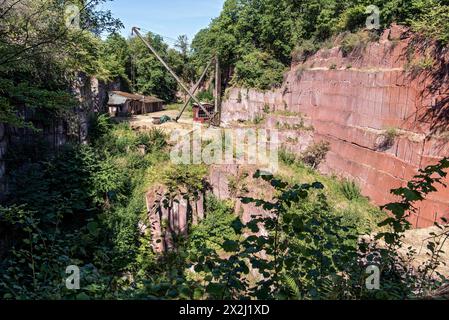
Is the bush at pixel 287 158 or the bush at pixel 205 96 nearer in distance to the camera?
the bush at pixel 287 158

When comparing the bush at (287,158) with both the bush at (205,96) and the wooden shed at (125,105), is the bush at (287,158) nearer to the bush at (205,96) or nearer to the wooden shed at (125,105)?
the wooden shed at (125,105)

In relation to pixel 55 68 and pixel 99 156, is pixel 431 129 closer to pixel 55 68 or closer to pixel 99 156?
pixel 99 156

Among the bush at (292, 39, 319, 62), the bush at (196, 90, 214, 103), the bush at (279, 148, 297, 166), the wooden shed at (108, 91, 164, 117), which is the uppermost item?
the bush at (292, 39, 319, 62)

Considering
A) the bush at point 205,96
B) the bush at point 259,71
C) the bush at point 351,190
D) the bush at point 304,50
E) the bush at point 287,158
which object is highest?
the bush at point 304,50

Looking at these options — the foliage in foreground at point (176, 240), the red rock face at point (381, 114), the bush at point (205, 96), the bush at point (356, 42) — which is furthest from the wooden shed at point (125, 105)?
the bush at point (356, 42)

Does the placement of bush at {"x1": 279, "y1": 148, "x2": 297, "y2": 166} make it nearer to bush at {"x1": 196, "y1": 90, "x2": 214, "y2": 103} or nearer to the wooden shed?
the wooden shed

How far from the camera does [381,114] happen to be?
12.0m

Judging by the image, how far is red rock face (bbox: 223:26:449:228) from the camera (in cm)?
979

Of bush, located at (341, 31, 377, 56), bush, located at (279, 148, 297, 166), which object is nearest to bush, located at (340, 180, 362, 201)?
bush, located at (279, 148, 297, 166)

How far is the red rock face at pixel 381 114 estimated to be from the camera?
32.1 ft

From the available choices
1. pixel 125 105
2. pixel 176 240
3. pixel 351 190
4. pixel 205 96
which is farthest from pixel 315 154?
pixel 205 96

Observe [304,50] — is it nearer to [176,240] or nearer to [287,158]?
[287,158]

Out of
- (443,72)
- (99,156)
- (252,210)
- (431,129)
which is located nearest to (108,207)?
(99,156)

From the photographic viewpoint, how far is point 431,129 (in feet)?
32.5
